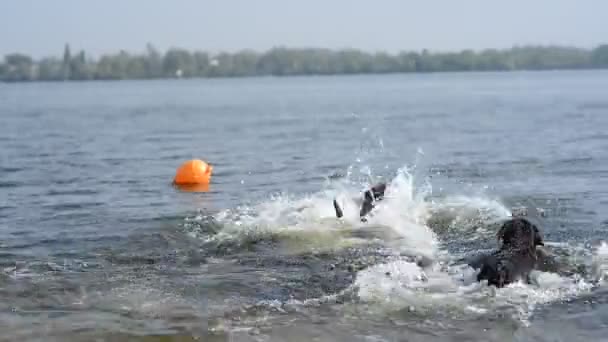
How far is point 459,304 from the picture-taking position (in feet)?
32.3

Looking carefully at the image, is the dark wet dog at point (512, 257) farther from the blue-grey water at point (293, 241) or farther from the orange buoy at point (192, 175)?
the orange buoy at point (192, 175)

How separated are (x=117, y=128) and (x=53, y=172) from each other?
16.1 meters

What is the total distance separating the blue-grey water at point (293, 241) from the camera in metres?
9.38

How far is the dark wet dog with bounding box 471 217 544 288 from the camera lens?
34.1 ft

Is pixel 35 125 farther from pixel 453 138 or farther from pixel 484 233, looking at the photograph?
pixel 484 233

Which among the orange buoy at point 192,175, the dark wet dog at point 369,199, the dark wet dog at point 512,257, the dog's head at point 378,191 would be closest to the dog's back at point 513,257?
the dark wet dog at point 512,257

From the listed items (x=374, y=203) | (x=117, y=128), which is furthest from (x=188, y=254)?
(x=117, y=128)

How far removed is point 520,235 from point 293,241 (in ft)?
13.7

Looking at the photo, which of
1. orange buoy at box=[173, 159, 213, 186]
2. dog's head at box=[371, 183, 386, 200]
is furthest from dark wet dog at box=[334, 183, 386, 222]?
orange buoy at box=[173, 159, 213, 186]

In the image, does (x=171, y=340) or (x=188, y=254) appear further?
(x=188, y=254)

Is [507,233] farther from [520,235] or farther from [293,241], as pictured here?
[293,241]

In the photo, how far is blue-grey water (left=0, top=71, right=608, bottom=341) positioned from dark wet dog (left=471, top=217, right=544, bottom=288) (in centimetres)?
20

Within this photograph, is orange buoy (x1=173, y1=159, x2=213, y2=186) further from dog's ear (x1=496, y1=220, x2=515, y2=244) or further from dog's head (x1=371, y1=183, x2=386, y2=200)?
dog's ear (x1=496, y1=220, x2=515, y2=244)

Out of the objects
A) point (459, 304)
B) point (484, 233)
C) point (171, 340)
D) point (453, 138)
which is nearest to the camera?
point (171, 340)
